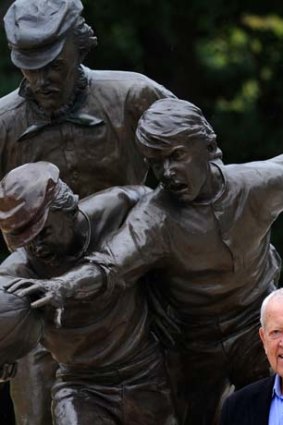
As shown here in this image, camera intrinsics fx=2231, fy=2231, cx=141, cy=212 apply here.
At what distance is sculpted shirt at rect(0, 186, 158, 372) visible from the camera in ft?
28.1

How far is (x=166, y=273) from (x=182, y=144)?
555mm

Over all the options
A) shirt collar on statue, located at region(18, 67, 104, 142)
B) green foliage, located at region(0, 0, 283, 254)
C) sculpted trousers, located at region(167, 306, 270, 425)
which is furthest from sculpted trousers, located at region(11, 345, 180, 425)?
green foliage, located at region(0, 0, 283, 254)

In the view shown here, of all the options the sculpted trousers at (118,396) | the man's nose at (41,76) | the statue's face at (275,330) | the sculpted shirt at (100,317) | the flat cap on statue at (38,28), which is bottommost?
the sculpted trousers at (118,396)

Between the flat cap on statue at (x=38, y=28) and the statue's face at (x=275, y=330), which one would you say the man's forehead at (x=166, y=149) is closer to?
the flat cap on statue at (x=38, y=28)

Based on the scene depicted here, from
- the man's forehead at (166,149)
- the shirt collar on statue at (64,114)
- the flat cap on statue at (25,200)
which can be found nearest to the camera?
the flat cap on statue at (25,200)

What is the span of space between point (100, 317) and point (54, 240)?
1.30 feet

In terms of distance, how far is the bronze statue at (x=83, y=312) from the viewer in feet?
27.5

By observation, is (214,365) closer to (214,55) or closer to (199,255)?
(199,255)

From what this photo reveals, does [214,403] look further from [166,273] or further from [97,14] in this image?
[97,14]

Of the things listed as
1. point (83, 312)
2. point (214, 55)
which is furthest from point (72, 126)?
point (214, 55)

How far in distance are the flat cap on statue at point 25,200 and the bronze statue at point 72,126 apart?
581 mm

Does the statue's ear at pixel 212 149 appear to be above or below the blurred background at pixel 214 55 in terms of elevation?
above

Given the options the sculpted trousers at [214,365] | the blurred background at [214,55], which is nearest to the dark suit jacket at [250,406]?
the sculpted trousers at [214,365]

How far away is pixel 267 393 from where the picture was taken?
7684mm
